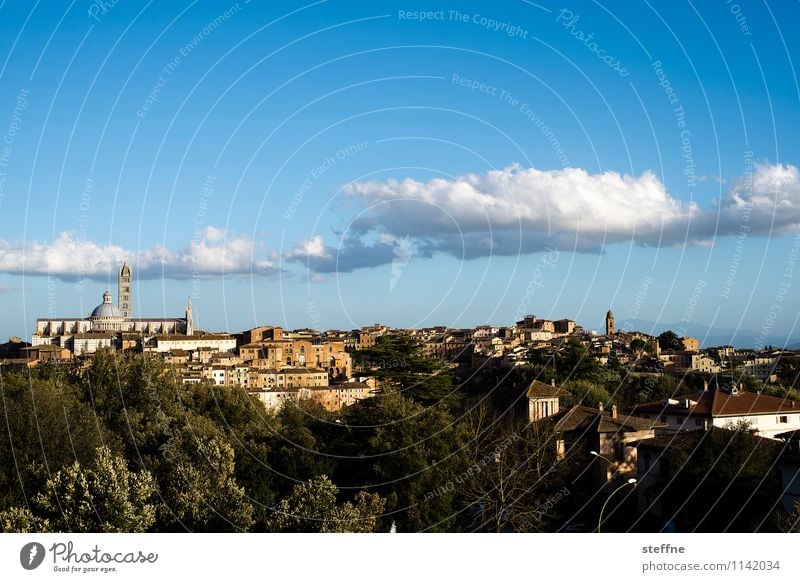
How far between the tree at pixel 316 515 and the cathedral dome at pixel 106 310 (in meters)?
65.1

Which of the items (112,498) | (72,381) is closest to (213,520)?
(112,498)

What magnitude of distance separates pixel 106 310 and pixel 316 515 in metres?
66.6

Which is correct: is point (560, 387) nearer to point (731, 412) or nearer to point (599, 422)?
point (599, 422)

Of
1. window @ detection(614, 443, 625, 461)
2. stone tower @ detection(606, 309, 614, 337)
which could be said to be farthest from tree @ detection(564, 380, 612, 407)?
stone tower @ detection(606, 309, 614, 337)

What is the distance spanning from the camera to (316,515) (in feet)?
35.3

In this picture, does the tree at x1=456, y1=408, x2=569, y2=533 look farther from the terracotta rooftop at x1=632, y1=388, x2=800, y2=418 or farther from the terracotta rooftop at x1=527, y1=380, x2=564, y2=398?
the terracotta rooftop at x1=527, y1=380, x2=564, y2=398

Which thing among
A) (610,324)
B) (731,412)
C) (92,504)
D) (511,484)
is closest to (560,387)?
(731,412)

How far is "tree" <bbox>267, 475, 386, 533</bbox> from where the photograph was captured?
10.6m

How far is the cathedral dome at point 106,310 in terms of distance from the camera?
72800 mm

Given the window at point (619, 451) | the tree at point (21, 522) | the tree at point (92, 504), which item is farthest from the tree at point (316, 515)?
the window at point (619, 451)

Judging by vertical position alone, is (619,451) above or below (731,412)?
below

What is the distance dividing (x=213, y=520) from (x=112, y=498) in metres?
1.53

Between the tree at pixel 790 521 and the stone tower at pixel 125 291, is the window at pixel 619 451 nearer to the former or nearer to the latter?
the tree at pixel 790 521
